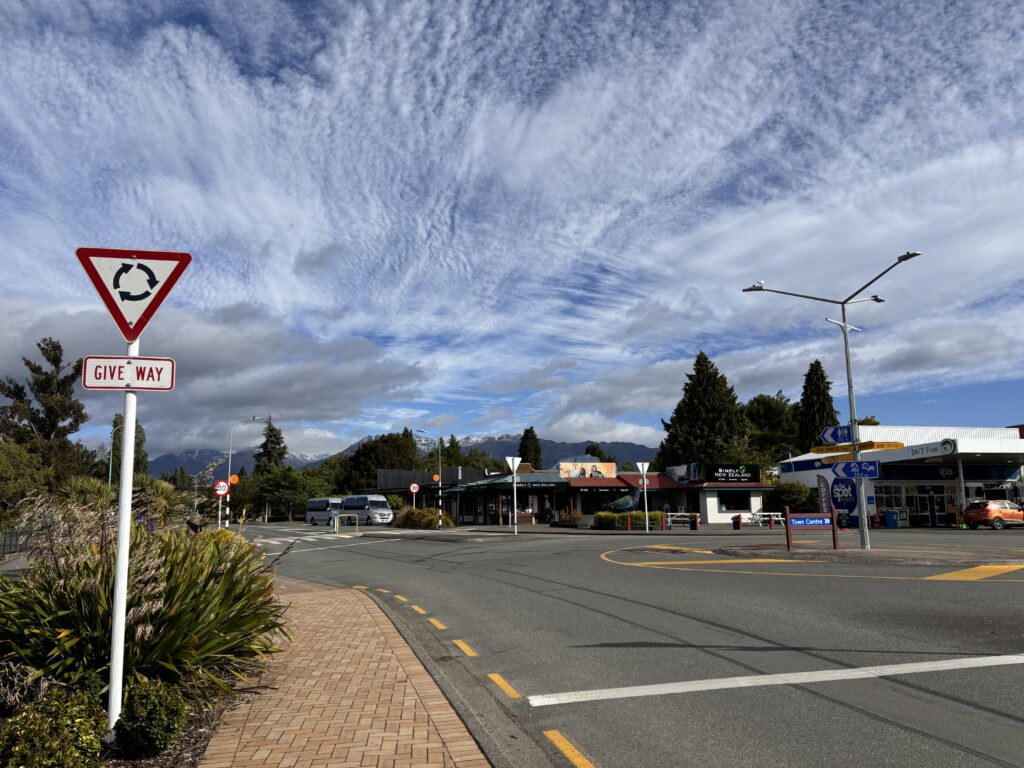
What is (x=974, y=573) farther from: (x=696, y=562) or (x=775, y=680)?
(x=775, y=680)

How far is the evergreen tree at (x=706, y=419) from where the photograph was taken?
7794 centimetres

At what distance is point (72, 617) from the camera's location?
5957 millimetres

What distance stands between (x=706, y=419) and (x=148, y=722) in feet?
254

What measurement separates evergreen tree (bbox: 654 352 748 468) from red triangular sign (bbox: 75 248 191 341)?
7518 centimetres

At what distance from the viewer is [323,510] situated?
212 feet

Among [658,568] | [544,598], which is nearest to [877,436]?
[658,568]

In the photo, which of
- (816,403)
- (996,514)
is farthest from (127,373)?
(816,403)

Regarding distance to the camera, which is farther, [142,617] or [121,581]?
[142,617]

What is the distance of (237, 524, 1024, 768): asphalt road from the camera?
16.9 feet

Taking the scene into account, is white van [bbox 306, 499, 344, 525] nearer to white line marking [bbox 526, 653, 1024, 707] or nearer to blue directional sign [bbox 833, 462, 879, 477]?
blue directional sign [bbox 833, 462, 879, 477]

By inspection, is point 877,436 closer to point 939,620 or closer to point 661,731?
point 939,620

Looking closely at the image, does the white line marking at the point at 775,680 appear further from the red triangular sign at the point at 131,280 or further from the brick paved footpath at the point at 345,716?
the red triangular sign at the point at 131,280

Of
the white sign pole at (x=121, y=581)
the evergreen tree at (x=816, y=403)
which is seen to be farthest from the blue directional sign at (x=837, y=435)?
the evergreen tree at (x=816, y=403)

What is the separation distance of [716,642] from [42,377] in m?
59.9
